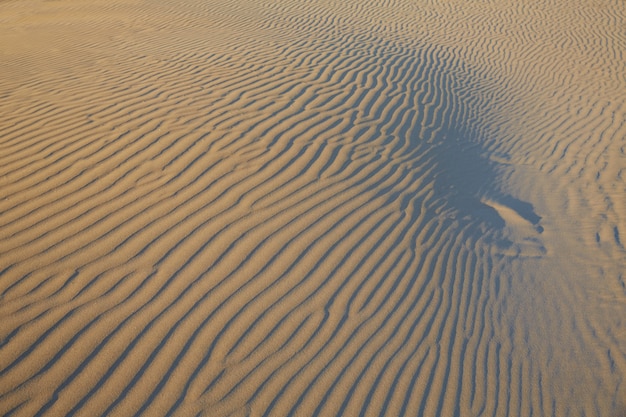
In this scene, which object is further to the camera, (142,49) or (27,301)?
(142,49)

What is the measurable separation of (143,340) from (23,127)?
9.89 feet

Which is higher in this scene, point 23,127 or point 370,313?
point 23,127

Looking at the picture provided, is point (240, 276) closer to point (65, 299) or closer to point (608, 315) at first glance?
point (65, 299)

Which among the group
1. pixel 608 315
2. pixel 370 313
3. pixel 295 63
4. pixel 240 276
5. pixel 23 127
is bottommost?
pixel 608 315

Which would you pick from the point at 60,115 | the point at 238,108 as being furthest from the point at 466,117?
the point at 60,115

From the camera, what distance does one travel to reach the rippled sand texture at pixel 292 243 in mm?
2768

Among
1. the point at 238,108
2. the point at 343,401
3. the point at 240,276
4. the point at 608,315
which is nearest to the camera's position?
the point at 343,401

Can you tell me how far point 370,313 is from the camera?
334 cm

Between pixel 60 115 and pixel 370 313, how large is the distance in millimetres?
3925

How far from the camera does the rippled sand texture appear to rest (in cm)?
277

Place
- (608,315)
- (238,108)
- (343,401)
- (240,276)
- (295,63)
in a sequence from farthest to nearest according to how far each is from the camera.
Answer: (295,63) → (238,108) → (608,315) → (240,276) → (343,401)

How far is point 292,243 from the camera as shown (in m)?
3.68

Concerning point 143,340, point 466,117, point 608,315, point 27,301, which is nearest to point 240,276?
point 143,340

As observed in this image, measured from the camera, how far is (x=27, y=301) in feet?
9.31
